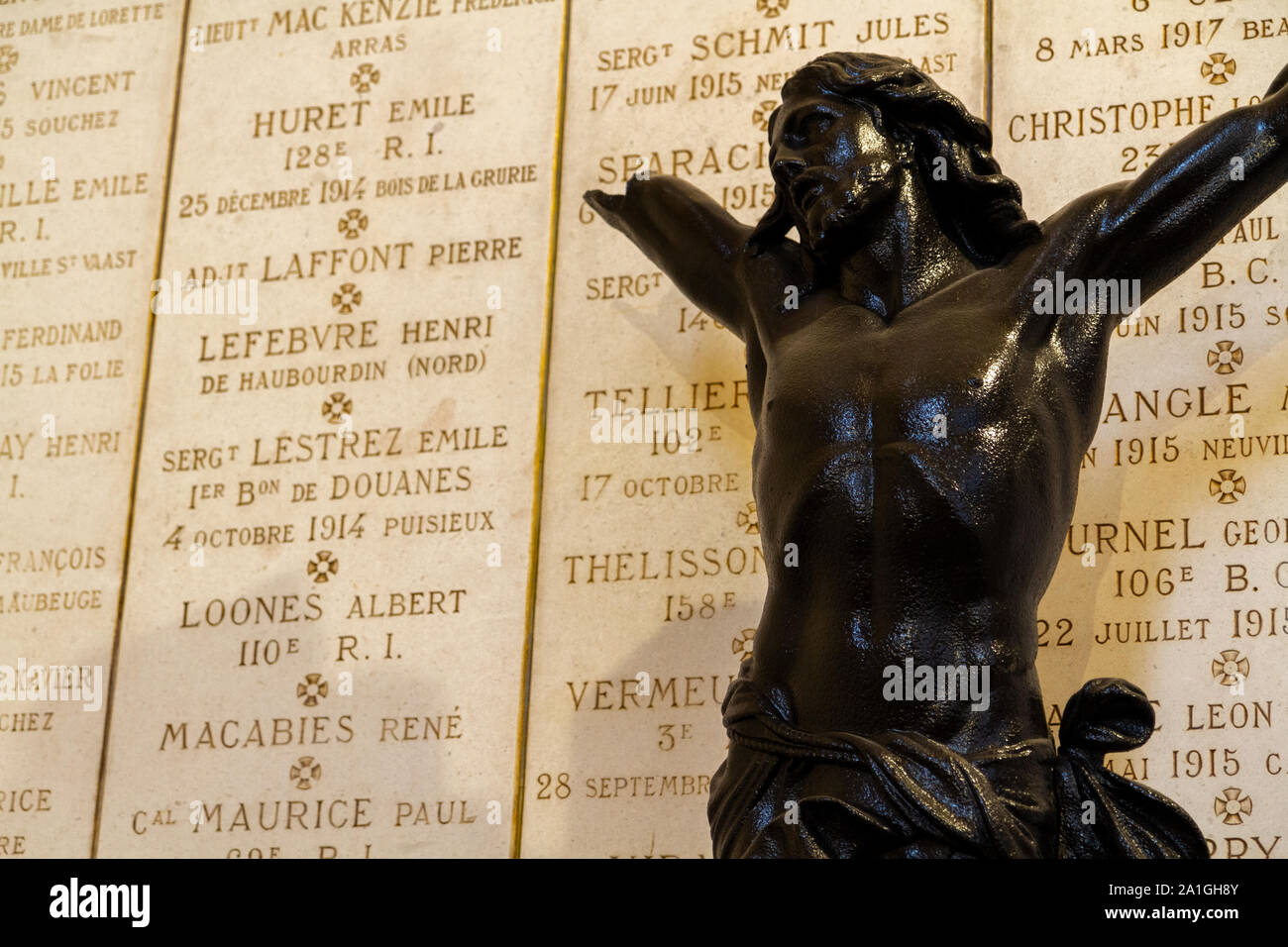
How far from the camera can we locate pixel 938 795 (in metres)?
3.08

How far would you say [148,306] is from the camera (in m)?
5.33

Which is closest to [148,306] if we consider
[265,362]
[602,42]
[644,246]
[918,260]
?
[265,362]

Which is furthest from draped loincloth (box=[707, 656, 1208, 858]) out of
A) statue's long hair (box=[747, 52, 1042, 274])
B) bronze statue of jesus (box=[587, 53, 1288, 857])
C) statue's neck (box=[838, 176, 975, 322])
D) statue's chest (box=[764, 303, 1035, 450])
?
statue's long hair (box=[747, 52, 1042, 274])

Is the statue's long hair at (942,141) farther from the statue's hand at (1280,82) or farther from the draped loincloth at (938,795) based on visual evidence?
the draped loincloth at (938,795)

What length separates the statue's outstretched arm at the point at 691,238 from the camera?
396 centimetres

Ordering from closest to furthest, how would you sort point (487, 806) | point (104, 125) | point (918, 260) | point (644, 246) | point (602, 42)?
point (918, 260)
point (644, 246)
point (487, 806)
point (602, 42)
point (104, 125)

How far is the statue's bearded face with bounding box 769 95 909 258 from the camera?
11.9 feet

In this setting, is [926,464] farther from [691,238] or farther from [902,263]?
[691,238]

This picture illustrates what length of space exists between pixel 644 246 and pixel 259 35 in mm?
1847

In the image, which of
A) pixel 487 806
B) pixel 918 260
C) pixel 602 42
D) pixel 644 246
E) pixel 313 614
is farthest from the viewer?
pixel 602 42

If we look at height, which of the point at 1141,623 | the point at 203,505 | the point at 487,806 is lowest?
the point at 487,806

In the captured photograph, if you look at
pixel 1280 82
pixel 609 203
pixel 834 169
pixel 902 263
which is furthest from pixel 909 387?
pixel 609 203

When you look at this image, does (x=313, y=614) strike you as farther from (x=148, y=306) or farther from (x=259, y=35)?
(x=259, y=35)

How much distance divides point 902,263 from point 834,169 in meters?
0.21
